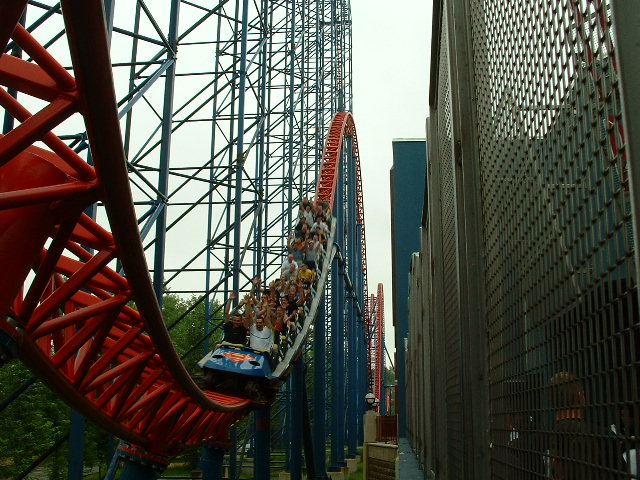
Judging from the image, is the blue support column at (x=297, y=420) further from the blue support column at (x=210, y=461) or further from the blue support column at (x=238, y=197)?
the blue support column at (x=210, y=461)

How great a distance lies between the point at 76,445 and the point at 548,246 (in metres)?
5.91

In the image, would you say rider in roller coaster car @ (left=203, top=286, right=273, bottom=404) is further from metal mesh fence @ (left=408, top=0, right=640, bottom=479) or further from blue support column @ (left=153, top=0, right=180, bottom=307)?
metal mesh fence @ (left=408, top=0, right=640, bottom=479)

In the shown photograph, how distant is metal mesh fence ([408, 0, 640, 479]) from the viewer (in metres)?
1.21

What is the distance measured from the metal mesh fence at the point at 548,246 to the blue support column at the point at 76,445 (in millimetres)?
4524

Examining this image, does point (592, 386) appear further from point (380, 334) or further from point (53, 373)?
point (380, 334)

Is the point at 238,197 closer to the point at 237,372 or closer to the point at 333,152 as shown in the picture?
the point at 237,372

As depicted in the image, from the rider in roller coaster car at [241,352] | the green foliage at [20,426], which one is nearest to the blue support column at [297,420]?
the rider in roller coaster car at [241,352]

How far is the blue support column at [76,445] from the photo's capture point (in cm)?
660

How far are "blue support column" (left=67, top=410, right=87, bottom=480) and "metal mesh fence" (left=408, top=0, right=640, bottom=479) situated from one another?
4524 millimetres

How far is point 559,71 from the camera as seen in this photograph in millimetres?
1494

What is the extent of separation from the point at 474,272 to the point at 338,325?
15222mm

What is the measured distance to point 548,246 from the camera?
163 cm

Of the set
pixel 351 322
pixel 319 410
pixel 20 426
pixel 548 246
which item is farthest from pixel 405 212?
pixel 548 246

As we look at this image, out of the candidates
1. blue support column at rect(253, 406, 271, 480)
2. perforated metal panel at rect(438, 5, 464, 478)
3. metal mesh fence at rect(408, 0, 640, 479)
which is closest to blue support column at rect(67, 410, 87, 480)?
perforated metal panel at rect(438, 5, 464, 478)
